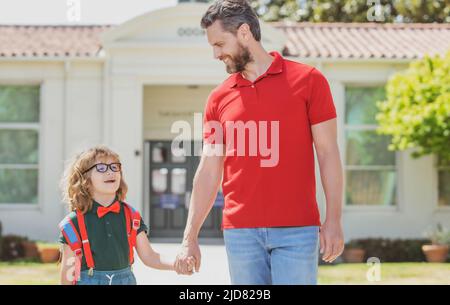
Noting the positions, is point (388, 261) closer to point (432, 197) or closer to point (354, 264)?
point (354, 264)

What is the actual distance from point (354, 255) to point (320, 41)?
510 centimetres

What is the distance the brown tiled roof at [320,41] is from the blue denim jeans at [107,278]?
11669 millimetres

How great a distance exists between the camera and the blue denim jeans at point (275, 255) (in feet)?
10.4

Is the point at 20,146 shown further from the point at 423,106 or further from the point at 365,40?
the point at 423,106

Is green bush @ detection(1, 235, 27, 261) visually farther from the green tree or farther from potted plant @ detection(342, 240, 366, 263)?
the green tree

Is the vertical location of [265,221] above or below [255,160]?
below

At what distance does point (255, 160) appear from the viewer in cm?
324

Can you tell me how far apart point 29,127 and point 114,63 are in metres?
2.20

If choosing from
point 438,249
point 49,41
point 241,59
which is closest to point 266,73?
point 241,59

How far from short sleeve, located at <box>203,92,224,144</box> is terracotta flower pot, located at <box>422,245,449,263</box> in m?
10.1

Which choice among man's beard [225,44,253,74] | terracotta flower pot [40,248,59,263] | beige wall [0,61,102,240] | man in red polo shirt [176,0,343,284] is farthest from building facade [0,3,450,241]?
man in red polo shirt [176,0,343,284]

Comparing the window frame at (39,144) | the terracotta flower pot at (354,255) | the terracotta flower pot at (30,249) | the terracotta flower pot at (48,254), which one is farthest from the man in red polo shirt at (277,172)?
the window frame at (39,144)

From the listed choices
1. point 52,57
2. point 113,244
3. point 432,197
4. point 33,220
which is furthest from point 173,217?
point 113,244

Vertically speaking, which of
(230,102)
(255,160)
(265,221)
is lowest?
(265,221)
